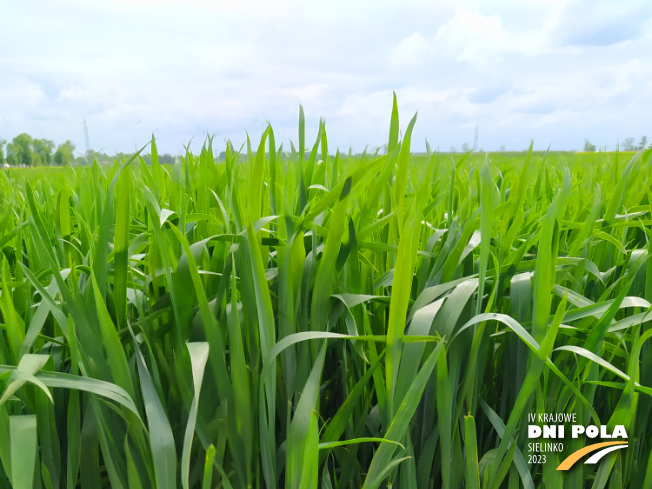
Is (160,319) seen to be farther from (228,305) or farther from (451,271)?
(451,271)

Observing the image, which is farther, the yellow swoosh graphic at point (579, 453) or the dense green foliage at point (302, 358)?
the yellow swoosh graphic at point (579, 453)

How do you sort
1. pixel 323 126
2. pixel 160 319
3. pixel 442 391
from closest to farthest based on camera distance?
1. pixel 442 391
2. pixel 160 319
3. pixel 323 126

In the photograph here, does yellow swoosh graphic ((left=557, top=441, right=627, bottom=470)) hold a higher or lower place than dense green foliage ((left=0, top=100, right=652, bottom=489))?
lower

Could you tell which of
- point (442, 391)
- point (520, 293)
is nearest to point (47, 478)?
point (442, 391)

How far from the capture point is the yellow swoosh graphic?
0.53 m

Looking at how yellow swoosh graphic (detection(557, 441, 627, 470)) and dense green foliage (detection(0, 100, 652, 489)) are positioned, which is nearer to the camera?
dense green foliage (detection(0, 100, 652, 489))

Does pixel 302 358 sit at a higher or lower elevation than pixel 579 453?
higher

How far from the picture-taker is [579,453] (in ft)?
1.75

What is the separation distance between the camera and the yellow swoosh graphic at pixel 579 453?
532mm

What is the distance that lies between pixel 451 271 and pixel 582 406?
0.24m

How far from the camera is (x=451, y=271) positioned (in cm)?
54
